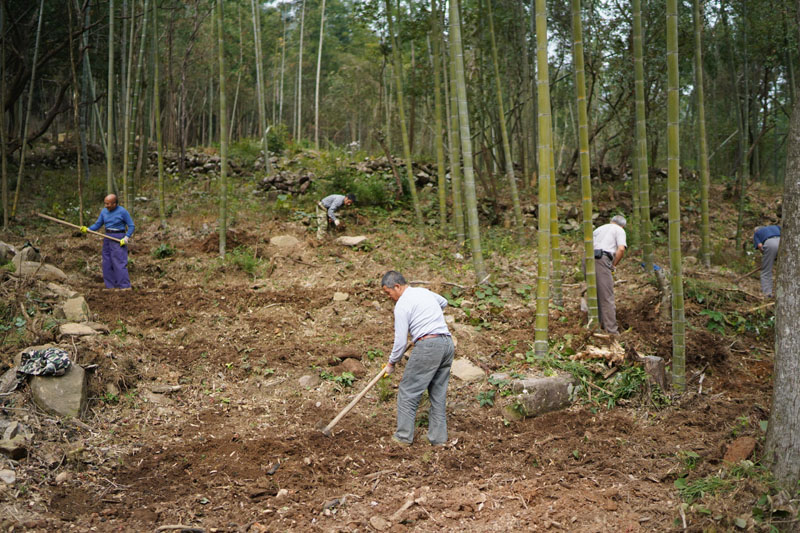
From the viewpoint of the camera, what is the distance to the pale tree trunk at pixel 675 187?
4426 mm

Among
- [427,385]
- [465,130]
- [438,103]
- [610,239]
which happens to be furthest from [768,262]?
[427,385]

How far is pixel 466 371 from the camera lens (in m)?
5.37

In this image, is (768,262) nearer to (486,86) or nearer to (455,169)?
(455,169)

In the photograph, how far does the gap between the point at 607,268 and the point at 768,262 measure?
3394 mm

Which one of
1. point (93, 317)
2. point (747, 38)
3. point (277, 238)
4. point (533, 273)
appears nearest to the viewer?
point (93, 317)

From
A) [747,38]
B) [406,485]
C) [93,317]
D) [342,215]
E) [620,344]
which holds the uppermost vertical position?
[747,38]

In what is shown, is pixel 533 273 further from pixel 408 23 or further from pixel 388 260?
pixel 408 23

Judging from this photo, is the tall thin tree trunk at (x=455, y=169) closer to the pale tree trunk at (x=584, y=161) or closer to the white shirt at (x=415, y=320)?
the pale tree trunk at (x=584, y=161)

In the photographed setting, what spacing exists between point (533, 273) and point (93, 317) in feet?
18.8

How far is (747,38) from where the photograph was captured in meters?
12.4

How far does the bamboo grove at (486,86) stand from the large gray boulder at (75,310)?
3.15 meters

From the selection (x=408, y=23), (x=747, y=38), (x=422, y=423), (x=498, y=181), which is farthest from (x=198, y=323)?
(x=747, y=38)

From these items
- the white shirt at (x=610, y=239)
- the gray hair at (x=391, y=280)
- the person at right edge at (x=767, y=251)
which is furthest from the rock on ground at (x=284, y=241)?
the person at right edge at (x=767, y=251)

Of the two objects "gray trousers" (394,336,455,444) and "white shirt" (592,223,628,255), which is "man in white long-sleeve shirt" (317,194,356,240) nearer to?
"white shirt" (592,223,628,255)
